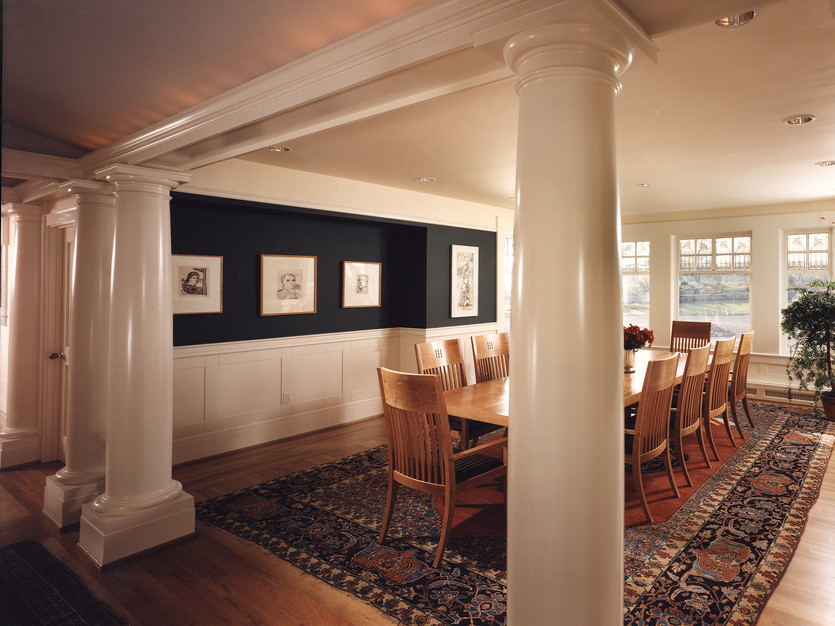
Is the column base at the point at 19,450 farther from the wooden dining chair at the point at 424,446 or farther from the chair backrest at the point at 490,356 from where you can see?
the chair backrest at the point at 490,356

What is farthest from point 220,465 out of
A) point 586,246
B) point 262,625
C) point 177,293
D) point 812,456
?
point 812,456

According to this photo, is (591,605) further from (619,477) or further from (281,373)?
(281,373)

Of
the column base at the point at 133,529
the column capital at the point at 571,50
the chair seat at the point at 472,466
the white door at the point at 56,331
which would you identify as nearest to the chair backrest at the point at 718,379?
the chair seat at the point at 472,466

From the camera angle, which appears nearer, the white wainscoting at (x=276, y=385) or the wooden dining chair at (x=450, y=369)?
the wooden dining chair at (x=450, y=369)

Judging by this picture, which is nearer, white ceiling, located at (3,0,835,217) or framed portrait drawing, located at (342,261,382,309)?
white ceiling, located at (3,0,835,217)

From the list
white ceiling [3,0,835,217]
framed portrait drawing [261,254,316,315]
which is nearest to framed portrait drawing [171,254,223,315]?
framed portrait drawing [261,254,316,315]

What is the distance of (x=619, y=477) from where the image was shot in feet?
4.90

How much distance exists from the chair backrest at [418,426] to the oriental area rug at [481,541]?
49 cm

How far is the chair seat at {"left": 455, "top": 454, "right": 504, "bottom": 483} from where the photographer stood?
2.84 metres

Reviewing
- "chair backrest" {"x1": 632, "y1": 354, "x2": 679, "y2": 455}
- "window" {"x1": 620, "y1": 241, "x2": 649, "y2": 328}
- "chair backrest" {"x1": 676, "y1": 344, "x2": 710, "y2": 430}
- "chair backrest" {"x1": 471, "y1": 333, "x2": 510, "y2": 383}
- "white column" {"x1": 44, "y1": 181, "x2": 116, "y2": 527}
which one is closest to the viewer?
"chair backrest" {"x1": 632, "y1": 354, "x2": 679, "y2": 455}

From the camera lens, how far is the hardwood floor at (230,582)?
2338 millimetres

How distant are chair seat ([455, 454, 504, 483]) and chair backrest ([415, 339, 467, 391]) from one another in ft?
3.03

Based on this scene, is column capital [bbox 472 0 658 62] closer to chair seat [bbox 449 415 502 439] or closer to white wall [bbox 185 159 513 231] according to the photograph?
chair seat [bbox 449 415 502 439]

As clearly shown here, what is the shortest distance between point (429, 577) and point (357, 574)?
0.37 m
